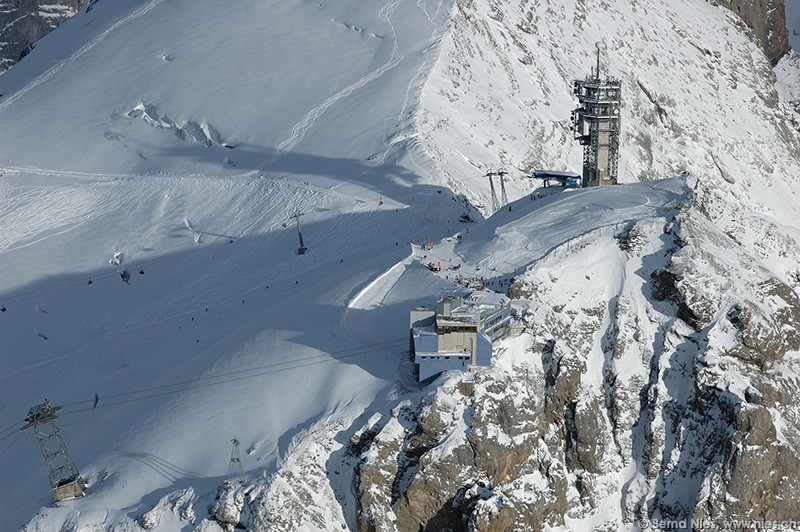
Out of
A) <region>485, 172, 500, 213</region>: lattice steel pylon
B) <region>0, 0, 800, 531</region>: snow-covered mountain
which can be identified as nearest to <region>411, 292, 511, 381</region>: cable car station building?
<region>0, 0, 800, 531</region>: snow-covered mountain

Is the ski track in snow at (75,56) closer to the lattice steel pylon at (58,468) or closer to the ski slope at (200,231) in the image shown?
the ski slope at (200,231)

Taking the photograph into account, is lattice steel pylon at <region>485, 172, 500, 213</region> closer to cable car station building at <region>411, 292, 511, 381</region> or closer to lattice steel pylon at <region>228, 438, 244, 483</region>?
cable car station building at <region>411, 292, 511, 381</region>

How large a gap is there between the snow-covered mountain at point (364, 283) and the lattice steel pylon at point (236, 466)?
55 cm

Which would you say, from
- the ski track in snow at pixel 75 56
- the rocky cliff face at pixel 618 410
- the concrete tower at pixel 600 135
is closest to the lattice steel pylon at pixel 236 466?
the rocky cliff face at pixel 618 410

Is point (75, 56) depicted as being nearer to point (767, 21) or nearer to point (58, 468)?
point (58, 468)

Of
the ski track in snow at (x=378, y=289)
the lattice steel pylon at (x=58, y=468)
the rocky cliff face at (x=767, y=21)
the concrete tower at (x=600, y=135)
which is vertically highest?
the concrete tower at (x=600, y=135)

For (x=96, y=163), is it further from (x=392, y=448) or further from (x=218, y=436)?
(x=392, y=448)

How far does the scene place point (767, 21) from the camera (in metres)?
177

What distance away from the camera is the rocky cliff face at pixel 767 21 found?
172m

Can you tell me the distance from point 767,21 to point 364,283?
126622 millimetres

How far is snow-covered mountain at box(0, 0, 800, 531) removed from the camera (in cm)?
6175

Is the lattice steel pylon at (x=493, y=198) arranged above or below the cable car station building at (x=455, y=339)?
below

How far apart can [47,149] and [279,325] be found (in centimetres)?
5275

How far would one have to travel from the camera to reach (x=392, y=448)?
60.4 metres
